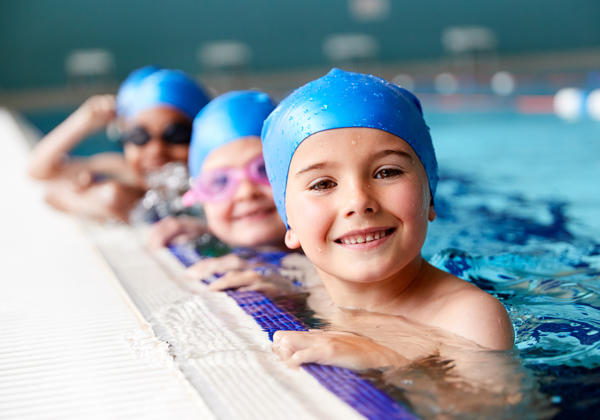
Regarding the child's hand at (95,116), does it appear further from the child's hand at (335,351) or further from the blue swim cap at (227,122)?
the child's hand at (335,351)

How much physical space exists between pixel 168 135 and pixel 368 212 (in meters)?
2.24

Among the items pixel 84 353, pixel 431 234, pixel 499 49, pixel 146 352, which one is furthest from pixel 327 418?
pixel 499 49

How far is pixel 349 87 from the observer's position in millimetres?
1853

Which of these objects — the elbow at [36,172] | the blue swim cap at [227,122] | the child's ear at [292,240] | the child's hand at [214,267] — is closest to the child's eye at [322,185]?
the child's ear at [292,240]

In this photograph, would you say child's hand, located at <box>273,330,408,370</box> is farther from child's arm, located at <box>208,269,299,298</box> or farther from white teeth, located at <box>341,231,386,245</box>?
child's arm, located at <box>208,269,299,298</box>

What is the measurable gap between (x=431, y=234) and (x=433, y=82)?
11.3m

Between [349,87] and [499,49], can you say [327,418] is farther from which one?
[499,49]

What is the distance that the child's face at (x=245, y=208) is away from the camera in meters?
2.76

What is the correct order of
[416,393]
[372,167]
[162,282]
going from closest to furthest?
1. [416,393]
2. [372,167]
3. [162,282]

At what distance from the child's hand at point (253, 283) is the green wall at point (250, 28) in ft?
47.8

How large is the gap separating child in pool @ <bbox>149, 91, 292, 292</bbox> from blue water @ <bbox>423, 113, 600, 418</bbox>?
690mm

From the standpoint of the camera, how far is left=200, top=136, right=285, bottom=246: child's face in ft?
9.06

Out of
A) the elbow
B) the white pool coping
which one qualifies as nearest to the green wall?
the elbow

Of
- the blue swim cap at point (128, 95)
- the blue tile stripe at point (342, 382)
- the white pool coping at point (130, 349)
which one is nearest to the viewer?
the blue tile stripe at point (342, 382)
